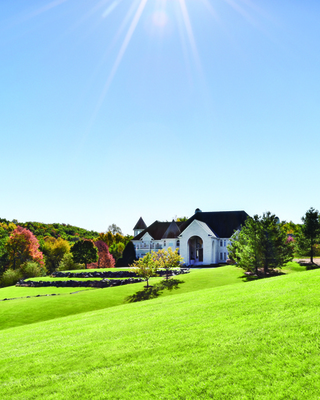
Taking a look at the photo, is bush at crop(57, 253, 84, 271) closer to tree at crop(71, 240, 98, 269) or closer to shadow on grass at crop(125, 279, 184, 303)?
tree at crop(71, 240, 98, 269)

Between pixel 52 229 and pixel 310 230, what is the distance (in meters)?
97.8

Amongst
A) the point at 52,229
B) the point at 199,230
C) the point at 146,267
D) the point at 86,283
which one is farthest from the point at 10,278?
the point at 52,229

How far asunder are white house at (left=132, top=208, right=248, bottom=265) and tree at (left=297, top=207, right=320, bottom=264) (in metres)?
16.0

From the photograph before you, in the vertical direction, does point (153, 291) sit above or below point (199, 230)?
below

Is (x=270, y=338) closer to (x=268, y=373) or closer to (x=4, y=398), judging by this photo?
(x=268, y=373)

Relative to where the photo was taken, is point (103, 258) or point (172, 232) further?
point (172, 232)

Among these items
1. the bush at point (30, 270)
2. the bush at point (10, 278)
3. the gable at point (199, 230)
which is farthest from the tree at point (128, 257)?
the bush at point (10, 278)

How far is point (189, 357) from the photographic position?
7547 millimetres

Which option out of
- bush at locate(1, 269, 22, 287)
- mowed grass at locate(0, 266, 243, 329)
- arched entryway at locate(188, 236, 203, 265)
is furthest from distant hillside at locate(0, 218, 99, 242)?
mowed grass at locate(0, 266, 243, 329)

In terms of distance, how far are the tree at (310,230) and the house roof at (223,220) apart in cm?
1907

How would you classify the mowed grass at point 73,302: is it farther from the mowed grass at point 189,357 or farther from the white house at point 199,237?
the white house at point 199,237

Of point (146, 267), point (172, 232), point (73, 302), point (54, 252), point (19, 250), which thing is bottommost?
point (73, 302)

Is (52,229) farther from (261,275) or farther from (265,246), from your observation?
(265,246)

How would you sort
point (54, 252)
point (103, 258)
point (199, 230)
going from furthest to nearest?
point (54, 252) → point (103, 258) → point (199, 230)
